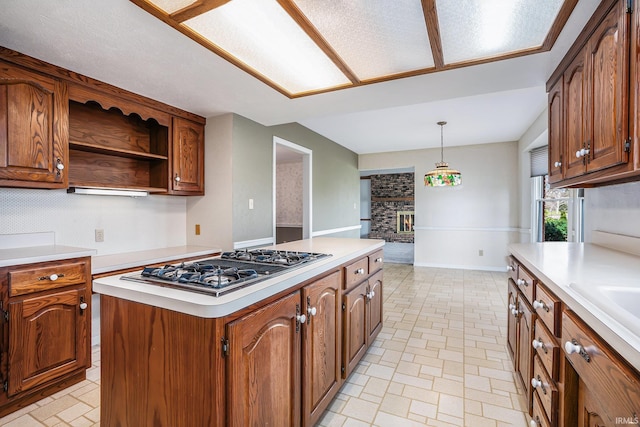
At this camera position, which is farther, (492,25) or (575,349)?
(492,25)

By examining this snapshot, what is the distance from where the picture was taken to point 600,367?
0.84 m

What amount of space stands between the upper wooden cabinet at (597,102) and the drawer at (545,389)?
3.05 feet

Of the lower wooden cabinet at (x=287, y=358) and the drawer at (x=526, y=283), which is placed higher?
the drawer at (x=526, y=283)

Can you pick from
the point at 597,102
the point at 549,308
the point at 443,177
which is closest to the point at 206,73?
the point at 597,102

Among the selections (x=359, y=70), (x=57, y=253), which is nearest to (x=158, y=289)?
(x=57, y=253)

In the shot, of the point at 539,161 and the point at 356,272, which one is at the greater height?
the point at 539,161

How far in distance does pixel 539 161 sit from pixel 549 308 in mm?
4431

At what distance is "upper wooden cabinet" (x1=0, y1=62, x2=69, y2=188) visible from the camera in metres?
1.88

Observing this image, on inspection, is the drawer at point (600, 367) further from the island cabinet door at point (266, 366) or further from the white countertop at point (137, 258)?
the white countertop at point (137, 258)

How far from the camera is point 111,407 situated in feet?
4.14

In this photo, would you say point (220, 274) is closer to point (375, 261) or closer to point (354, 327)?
point (354, 327)

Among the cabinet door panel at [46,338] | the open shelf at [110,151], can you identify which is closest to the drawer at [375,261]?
the cabinet door panel at [46,338]

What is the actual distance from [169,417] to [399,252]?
8.02 meters

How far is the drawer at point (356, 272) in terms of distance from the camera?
1939 millimetres
